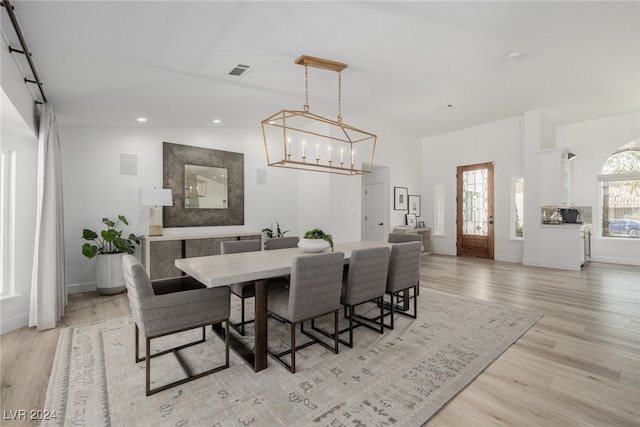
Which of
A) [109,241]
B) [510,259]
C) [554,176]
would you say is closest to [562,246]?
[510,259]

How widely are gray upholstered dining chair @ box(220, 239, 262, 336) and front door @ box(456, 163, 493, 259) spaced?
6.04 metres

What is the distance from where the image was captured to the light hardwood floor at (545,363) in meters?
1.83

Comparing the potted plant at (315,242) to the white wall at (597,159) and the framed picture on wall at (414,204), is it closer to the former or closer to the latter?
the framed picture on wall at (414,204)

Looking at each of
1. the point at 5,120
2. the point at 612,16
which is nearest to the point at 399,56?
the point at 612,16

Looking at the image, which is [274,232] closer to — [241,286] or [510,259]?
[241,286]

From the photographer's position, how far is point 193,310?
215cm

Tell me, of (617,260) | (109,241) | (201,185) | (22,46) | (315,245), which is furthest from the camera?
(617,260)

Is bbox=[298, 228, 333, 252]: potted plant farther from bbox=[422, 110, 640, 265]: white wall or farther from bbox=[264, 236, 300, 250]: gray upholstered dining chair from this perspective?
bbox=[422, 110, 640, 265]: white wall

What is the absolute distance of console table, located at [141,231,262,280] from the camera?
4.62 metres

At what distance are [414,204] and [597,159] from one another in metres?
4.13

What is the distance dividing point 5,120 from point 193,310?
A: 2.62 metres

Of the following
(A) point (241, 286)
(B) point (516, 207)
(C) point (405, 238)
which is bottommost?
(A) point (241, 286)

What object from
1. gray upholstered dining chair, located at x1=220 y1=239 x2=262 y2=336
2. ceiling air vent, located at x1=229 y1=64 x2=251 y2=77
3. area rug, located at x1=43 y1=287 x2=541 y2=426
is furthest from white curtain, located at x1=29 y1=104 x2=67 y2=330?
ceiling air vent, located at x1=229 y1=64 x2=251 y2=77

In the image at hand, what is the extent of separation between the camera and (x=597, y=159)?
696 cm
